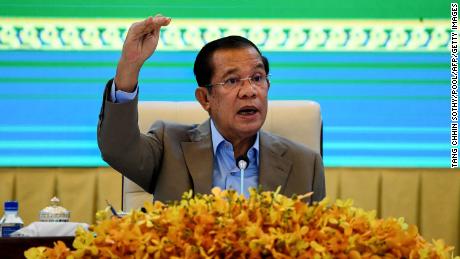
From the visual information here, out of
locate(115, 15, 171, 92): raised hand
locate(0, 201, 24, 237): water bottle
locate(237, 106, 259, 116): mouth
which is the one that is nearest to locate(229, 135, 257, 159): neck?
locate(237, 106, 259, 116): mouth

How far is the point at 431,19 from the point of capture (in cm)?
371

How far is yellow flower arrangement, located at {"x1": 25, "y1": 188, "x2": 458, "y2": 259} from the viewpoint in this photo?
3.04ft

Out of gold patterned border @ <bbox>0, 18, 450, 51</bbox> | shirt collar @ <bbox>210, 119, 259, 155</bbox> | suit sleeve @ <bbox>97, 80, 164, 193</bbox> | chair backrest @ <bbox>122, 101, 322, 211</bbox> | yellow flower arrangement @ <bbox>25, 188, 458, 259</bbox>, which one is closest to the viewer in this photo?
yellow flower arrangement @ <bbox>25, 188, 458, 259</bbox>

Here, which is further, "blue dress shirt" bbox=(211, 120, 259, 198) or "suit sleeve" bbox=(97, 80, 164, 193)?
"blue dress shirt" bbox=(211, 120, 259, 198)

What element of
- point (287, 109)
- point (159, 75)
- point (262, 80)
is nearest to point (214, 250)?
point (262, 80)

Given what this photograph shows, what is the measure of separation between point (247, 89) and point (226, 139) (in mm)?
168

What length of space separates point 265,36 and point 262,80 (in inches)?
54.0

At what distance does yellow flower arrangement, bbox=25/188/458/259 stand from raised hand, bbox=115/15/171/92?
874 millimetres

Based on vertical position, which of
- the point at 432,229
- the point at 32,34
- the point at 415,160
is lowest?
the point at 432,229

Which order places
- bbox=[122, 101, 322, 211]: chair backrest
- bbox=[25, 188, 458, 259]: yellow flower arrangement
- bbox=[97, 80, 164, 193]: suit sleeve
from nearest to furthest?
bbox=[25, 188, 458, 259]: yellow flower arrangement
bbox=[97, 80, 164, 193]: suit sleeve
bbox=[122, 101, 322, 211]: chair backrest

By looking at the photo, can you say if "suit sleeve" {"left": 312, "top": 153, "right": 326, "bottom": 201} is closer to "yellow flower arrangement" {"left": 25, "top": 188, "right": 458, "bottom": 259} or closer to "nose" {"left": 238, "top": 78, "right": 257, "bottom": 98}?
"nose" {"left": 238, "top": 78, "right": 257, "bottom": 98}

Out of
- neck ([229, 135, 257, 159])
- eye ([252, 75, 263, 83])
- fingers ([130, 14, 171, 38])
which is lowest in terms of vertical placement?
neck ([229, 135, 257, 159])

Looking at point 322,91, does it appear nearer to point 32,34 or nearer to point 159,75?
point 159,75

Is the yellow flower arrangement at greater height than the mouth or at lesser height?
lesser
